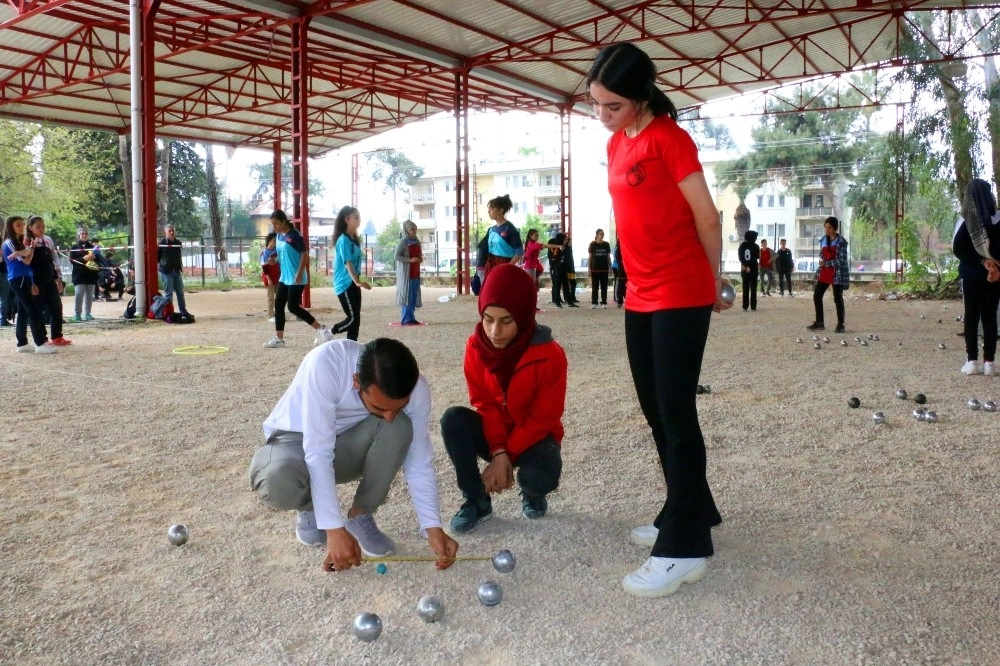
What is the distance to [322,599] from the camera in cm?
282

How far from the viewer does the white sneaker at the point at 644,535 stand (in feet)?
10.8

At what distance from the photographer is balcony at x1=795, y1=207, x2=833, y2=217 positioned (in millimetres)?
48969

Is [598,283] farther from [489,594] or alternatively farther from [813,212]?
[813,212]

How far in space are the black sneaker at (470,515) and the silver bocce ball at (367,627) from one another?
3.18ft

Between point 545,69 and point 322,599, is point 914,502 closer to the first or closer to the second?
point 322,599

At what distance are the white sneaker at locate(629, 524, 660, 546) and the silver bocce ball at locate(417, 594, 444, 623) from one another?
3.23 feet

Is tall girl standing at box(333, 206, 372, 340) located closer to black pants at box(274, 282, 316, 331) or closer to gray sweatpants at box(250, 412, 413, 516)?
black pants at box(274, 282, 316, 331)

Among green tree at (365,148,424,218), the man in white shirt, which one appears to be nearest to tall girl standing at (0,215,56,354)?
the man in white shirt

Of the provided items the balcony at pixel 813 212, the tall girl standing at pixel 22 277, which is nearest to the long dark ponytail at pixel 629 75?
the tall girl standing at pixel 22 277

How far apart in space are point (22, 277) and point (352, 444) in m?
8.27

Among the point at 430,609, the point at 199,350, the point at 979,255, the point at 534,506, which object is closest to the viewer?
the point at 430,609

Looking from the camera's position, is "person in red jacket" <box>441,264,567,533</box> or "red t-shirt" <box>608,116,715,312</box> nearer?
"red t-shirt" <box>608,116,715,312</box>

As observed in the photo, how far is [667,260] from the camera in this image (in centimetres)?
276

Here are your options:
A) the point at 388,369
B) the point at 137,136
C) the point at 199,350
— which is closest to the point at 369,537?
the point at 388,369
